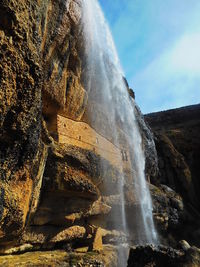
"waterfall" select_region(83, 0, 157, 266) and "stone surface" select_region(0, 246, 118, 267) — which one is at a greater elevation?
"waterfall" select_region(83, 0, 157, 266)

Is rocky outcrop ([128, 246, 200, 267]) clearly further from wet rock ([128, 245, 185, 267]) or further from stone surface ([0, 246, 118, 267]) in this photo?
stone surface ([0, 246, 118, 267])

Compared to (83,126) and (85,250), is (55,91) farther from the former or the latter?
(85,250)

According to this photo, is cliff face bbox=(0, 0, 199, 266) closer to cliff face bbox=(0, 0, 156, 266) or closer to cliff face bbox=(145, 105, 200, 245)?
cliff face bbox=(0, 0, 156, 266)

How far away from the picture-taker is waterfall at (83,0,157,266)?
14.0 meters

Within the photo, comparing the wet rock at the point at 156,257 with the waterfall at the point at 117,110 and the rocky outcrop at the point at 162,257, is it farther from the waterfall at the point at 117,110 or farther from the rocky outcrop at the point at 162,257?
the waterfall at the point at 117,110

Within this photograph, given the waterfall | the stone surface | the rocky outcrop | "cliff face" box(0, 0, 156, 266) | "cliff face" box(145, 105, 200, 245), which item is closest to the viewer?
the rocky outcrop

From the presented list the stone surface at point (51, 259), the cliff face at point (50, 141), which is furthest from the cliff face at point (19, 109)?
the stone surface at point (51, 259)

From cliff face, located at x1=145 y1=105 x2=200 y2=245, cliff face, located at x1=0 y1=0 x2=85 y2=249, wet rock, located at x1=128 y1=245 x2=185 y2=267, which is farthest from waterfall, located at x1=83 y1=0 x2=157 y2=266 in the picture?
wet rock, located at x1=128 y1=245 x2=185 y2=267

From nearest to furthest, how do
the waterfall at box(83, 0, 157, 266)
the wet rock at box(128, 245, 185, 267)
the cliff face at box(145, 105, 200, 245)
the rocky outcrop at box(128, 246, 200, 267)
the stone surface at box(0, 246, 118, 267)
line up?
the rocky outcrop at box(128, 246, 200, 267) → the wet rock at box(128, 245, 185, 267) → the stone surface at box(0, 246, 118, 267) → the waterfall at box(83, 0, 157, 266) → the cliff face at box(145, 105, 200, 245)

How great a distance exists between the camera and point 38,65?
6047 millimetres

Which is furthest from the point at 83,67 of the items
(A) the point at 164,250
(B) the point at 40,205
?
(A) the point at 164,250

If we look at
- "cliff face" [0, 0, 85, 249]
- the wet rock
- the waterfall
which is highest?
the waterfall

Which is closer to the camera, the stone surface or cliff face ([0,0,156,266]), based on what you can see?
cliff face ([0,0,156,266])

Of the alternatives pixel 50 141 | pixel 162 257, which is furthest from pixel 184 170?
pixel 162 257
